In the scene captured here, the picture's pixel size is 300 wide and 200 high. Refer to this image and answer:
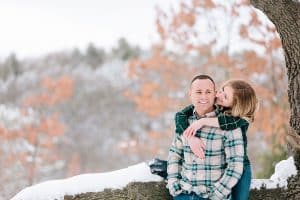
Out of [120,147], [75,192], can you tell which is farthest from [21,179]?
[75,192]

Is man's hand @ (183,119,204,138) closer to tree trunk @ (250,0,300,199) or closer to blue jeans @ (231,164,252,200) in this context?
blue jeans @ (231,164,252,200)

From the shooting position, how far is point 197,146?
3.59 metres

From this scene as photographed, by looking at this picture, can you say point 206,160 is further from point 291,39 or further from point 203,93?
point 291,39

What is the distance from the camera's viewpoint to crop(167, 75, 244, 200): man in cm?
351

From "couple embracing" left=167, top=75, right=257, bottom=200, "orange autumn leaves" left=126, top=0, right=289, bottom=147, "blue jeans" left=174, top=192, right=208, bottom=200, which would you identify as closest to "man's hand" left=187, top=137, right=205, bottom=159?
"couple embracing" left=167, top=75, right=257, bottom=200

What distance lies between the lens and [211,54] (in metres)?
12.2

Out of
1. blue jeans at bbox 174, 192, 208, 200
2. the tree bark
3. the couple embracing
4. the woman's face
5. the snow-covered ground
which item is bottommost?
blue jeans at bbox 174, 192, 208, 200

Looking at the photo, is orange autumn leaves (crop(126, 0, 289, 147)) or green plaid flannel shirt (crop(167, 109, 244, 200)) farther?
orange autumn leaves (crop(126, 0, 289, 147))

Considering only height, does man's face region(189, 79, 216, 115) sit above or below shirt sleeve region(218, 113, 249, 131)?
above

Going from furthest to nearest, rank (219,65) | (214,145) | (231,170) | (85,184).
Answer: (219,65) < (85,184) < (214,145) < (231,170)

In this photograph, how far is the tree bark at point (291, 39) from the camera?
430 centimetres

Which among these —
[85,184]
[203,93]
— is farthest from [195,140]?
[85,184]

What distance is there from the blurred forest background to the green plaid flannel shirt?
4.10 m

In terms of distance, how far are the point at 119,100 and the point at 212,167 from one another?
79.4ft
